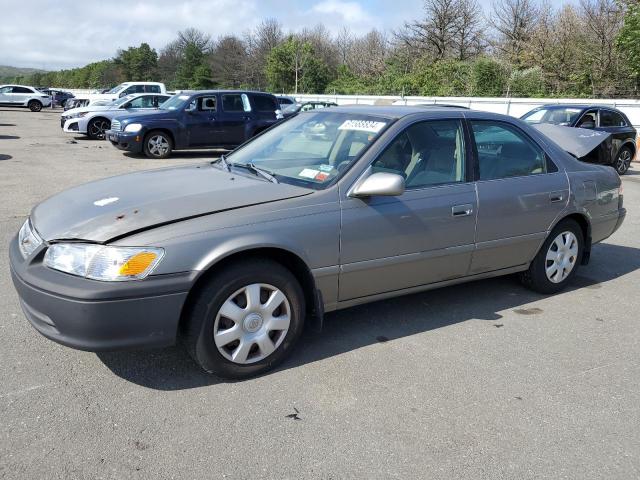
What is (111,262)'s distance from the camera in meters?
2.97

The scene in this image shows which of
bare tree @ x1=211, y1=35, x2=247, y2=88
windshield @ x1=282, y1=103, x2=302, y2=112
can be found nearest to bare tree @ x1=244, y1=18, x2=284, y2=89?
bare tree @ x1=211, y1=35, x2=247, y2=88

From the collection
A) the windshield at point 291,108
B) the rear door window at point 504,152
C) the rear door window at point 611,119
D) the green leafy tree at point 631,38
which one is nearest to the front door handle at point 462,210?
the rear door window at point 504,152

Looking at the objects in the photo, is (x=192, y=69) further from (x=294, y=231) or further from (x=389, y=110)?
(x=294, y=231)

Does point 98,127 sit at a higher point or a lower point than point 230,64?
lower

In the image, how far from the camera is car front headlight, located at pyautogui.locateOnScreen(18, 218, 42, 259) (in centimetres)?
331

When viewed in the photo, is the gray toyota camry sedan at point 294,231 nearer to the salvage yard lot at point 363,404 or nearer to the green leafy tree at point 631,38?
the salvage yard lot at point 363,404

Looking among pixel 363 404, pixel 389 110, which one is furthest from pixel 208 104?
pixel 363 404

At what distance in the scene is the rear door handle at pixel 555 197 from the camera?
477 cm

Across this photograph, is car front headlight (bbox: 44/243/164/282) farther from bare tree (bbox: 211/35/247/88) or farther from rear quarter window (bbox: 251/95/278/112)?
bare tree (bbox: 211/35/247/88)

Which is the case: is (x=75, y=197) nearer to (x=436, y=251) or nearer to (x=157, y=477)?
(x=157, y=477)

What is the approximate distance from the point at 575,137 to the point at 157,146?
31.7ft

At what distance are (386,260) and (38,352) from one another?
2310mm

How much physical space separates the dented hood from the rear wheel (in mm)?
8685

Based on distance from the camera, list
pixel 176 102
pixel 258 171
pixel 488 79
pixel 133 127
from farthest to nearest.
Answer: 1. pixel 488 79
2. pixel 176 102
3. pixel 133 127
4. pixel 258 171
